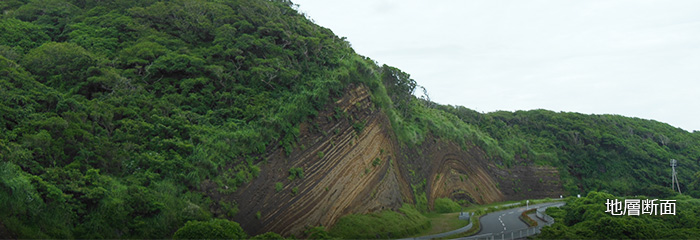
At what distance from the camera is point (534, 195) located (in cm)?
6106

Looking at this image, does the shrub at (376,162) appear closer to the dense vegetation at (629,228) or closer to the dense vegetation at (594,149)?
the dense vegetation at (629,228)

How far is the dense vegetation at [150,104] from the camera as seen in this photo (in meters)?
18.4

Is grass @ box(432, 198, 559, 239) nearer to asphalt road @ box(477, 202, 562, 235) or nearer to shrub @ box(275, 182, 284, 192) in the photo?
asphalt road @ box(477, 202, 562, 235)

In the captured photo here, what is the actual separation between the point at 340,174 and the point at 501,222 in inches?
577

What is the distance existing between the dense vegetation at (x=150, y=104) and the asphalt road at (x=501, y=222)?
4911mm

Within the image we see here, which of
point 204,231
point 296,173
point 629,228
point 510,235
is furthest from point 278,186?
→ point 629,228

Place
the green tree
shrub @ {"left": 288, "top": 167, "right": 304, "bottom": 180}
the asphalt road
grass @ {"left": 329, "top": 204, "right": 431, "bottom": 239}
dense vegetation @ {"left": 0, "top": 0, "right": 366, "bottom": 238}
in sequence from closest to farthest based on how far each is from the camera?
the green tree
dense vegetation @ {"left": 0, "top": 0, "right": 366, "bottom": 238}
shrub @ {"left": 288, "top": 167, "right": 304, "bottom": 180}
grass @ {"left": 329, "top": 204, "right": 431, "bottom": 239}
the asphalt road

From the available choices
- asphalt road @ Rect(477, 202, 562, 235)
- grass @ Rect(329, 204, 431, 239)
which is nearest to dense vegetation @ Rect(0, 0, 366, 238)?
grass @ Rect(329, 204, 431, 239)

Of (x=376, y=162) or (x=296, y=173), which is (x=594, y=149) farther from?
(x=296, y=173)

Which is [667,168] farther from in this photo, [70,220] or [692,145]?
[70,220]

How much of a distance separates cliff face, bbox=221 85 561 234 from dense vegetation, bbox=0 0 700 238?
735mm

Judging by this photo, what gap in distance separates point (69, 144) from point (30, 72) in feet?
25.3

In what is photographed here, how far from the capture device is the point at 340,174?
29.0 metres

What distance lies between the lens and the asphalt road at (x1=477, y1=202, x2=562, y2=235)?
3309 cm
